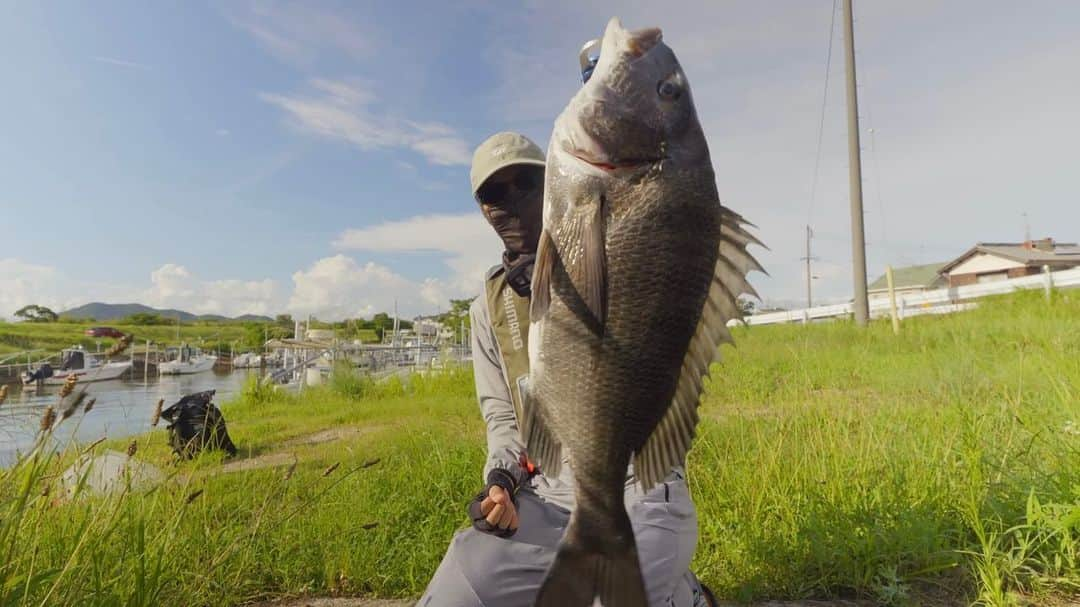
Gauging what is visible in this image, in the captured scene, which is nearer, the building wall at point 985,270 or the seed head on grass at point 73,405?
the seed head on grass at point 73,405

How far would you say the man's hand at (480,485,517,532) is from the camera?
80.4 inches

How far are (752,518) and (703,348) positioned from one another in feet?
7.34

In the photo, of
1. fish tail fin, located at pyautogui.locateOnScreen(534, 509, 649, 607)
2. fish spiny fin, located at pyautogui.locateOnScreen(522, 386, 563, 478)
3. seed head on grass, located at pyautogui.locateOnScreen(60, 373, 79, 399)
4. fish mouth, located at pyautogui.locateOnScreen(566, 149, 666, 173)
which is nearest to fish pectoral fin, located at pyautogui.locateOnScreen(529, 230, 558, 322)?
fish mouth, located at pyautogui.locateOnScreen(566, 149, 666, 173)

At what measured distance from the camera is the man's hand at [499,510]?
2.04 meters

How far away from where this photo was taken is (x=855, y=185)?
637 inches

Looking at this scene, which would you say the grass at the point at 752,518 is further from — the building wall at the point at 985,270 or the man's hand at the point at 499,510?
the building wall at the point at 985,270

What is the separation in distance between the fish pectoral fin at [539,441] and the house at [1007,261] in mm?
46209

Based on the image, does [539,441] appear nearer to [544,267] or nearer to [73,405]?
[544,267]

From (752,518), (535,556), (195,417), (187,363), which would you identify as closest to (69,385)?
(535,556)

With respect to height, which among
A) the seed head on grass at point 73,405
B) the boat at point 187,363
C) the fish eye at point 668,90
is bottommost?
the boat at point 187,363

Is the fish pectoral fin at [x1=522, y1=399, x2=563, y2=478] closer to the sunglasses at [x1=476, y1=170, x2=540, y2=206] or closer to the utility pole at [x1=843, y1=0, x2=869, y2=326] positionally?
the sunglasses at [x1=476, y1=170, x2=540, y2=206]

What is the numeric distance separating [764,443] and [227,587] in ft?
11.8

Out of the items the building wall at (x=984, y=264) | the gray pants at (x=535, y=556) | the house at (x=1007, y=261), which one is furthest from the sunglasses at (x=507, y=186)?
the building wall at (x=984, y=264)

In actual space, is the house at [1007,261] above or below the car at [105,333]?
above
